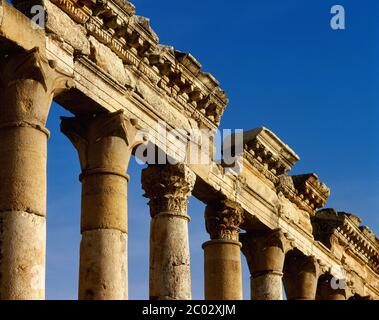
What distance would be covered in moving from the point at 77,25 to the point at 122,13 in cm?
116

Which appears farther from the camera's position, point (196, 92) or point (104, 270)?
point (196, 92)

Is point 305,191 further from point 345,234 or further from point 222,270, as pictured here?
point 222,270

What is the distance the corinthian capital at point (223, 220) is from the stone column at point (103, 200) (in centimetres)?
426

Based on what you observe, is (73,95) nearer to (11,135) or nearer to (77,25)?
(77,25)

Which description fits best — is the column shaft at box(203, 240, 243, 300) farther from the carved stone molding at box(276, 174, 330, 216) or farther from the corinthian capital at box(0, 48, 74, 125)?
the corinthian capital at box(0, 48, 74, 125)

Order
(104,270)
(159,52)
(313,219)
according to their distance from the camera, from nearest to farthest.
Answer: (104,270), (159,52), (313,219)

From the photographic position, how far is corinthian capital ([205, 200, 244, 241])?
822 inches

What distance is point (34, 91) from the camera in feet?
48.3

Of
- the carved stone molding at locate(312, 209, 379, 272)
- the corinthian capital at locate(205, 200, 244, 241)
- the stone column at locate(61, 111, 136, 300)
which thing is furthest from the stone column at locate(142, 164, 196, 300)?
the carved stone molding at locate(312, 209, 379, 272)

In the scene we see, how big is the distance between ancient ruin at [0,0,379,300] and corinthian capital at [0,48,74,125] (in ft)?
0.06

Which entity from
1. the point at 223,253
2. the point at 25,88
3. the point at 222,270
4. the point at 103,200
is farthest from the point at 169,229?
the point at 25,88
